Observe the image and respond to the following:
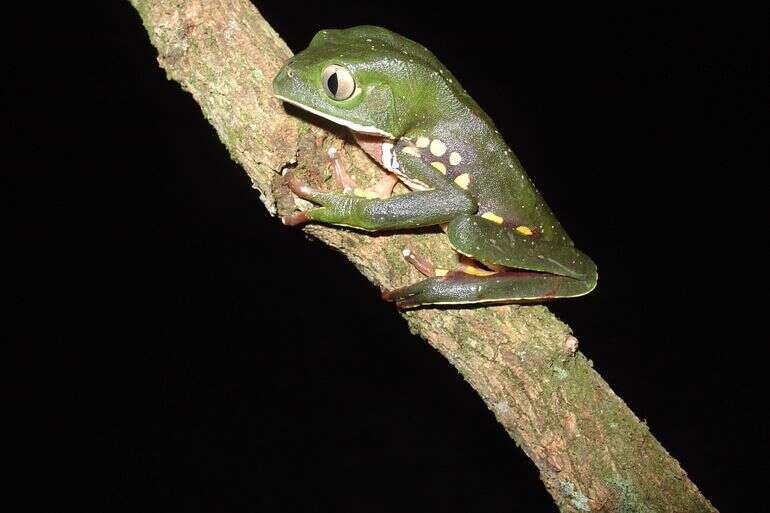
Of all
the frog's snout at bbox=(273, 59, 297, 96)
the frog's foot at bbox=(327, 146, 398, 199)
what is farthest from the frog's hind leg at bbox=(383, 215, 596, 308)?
the frog's snout at bbox=(273, 59, 297, 96)

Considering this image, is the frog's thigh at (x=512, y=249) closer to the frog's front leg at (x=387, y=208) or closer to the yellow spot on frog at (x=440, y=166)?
the frog's front leg at (x=387, y=208)

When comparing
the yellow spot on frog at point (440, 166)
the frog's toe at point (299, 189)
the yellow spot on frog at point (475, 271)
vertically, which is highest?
the yellow spot on frog at point (440, 166)

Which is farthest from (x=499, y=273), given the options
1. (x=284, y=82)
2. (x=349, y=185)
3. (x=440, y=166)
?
(x=284, y=82)

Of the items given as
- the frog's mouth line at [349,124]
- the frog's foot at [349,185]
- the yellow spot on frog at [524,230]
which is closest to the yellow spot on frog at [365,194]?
the frog's foot at [349,185]

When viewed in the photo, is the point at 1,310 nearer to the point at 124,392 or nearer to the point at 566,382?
the point at 124,392

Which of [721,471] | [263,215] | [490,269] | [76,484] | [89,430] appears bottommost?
[76,484]

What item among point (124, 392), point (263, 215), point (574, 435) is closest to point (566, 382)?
point (574, 435)

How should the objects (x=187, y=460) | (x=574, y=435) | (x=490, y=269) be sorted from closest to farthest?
(x=574, y=435)
(x=490, y=269)
(x=187, y=460)
